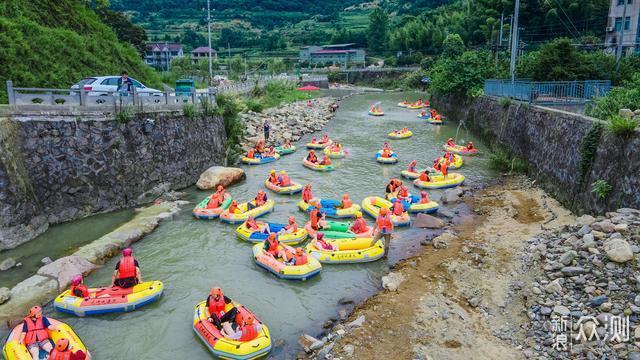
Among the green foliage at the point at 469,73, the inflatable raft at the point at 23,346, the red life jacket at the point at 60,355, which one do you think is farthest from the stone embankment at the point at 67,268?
the green foliage at the point at 469,73

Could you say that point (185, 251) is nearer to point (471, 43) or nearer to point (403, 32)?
point (471, 43)

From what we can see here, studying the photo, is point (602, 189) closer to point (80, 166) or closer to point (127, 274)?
point (127, 274)

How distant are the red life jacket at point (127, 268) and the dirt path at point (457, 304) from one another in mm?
6185

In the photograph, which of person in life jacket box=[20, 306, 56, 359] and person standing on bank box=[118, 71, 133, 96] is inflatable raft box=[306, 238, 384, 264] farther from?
person standing on bank box=[118, 71, 133, 96]

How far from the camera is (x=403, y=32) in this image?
352 feet

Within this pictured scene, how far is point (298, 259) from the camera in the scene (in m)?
13.8

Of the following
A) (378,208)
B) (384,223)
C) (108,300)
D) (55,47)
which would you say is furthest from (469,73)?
(108,300)

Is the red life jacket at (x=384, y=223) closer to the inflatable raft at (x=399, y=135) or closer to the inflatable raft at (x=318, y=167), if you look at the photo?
the inflatable raft at (x=318, y=167)

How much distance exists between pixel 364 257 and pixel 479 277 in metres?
3.69

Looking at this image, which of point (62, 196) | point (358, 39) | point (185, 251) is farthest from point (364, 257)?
point (358, 39)

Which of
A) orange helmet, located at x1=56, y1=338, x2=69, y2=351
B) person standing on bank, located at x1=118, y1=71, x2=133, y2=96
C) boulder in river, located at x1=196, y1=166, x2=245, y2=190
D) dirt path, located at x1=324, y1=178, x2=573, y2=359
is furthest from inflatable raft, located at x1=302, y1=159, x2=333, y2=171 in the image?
orange helmet, located at x1=56, y1=338, x2=69, y2=351

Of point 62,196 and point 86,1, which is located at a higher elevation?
point 86,1

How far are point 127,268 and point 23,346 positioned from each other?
121 inches

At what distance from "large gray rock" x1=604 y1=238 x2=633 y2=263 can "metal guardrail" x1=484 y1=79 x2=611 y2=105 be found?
43.6 feet
